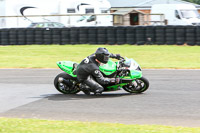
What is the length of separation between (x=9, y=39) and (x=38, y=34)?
6.01 ft

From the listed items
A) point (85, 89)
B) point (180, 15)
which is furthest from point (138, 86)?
point (180, 15)

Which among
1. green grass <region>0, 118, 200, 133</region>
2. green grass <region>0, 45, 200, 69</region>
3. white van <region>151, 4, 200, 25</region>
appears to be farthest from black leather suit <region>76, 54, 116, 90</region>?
white van <region>151, 4, 200, 25</region>

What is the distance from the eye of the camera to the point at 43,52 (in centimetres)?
2220

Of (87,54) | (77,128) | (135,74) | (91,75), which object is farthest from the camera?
(87,54)

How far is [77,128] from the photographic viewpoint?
6301 mm

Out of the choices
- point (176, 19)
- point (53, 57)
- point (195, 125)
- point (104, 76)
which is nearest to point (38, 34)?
point (53, 57)

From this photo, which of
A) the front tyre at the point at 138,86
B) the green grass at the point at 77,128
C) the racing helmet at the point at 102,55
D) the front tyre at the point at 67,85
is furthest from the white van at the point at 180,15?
the green grass at the point at 77,128

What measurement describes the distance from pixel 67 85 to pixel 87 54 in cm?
1093

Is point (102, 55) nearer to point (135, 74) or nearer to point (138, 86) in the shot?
point (135, 74)

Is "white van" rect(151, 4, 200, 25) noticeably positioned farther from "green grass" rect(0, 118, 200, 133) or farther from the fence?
"green grass" rect(0, 118, 200, 133)

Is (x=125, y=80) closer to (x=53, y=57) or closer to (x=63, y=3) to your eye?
(x=53, y=57)

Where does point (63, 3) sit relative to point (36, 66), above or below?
above

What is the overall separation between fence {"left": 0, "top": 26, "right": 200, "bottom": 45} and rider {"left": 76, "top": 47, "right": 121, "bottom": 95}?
12827 millimetres

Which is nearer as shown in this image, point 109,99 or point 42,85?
point 109,99
